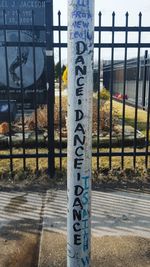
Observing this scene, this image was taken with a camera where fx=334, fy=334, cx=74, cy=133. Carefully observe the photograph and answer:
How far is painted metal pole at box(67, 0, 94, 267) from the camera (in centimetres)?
174

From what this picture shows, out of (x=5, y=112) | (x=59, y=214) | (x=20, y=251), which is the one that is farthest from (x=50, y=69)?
(x=5, y=112)

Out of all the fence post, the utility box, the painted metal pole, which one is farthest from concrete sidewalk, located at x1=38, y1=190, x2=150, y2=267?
the utility box

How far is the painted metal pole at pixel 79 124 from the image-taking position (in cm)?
174

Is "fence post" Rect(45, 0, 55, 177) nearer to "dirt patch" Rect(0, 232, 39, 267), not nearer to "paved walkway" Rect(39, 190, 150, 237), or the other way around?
"paved walkway" Rect(39, 190, 150, 237)

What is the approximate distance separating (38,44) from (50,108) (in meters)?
0.85

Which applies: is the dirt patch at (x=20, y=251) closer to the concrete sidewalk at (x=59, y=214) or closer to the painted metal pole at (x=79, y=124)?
the concrete sidewalk at (x=59, y=214)

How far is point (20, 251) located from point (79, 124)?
1.61m

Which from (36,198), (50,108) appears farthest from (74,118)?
(50,108)

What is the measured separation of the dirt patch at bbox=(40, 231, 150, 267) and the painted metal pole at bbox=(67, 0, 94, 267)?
2.56 feet

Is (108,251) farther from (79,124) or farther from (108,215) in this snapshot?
(79,124)

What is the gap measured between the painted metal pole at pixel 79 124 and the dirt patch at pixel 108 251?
30.7 inches

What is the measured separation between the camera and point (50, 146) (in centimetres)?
464

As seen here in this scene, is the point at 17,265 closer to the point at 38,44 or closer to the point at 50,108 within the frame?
the point at 50,108

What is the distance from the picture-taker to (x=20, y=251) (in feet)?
9.54
